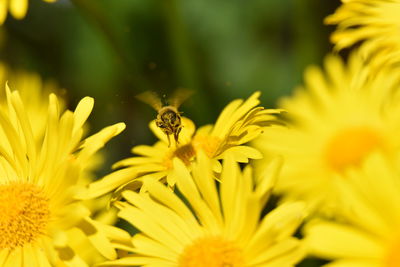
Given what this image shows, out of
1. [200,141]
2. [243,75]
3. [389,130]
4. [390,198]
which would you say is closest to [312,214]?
[200,141]

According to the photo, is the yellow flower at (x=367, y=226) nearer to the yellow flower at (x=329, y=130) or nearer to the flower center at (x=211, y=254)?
the flower center at (x=211, y=254)

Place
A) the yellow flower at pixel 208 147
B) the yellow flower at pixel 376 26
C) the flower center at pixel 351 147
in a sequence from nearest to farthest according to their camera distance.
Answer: the yellow flower at pixel 208 147 → the yellow flower at pixel 376 26 → the flower center at pixel 351 147

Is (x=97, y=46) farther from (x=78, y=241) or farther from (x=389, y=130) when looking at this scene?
(x=78, y=241)

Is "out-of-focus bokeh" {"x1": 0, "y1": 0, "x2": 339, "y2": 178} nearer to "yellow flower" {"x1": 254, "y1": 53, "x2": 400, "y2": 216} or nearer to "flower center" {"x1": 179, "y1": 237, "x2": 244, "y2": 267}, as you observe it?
"yellow flower" {"x1": 254, "y1": 53, "x2": 400, "y2": 216}

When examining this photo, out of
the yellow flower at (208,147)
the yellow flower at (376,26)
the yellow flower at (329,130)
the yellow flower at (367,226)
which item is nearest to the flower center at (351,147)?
the yellow flower at (329,130)

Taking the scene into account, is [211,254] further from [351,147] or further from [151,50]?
[151,50]

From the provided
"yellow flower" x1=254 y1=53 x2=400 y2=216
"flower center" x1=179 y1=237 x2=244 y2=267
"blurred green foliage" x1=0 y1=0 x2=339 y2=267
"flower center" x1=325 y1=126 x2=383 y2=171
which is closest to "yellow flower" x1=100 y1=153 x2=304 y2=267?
"flower center" x1=179 y1=237 x2=244 y2=267
